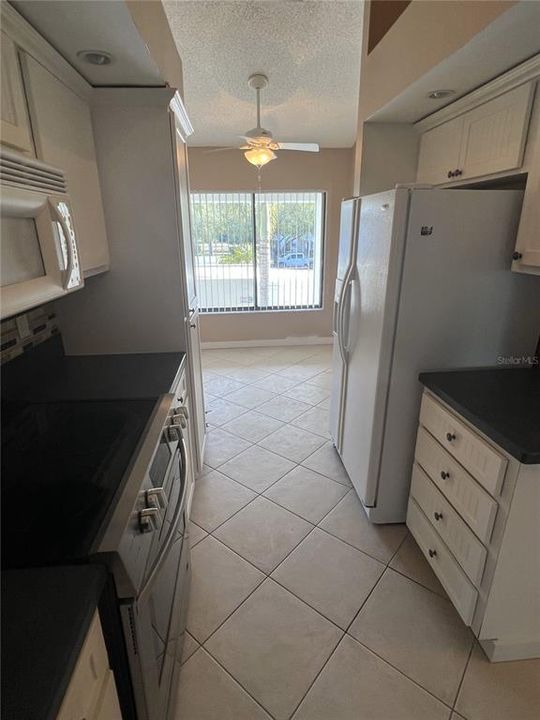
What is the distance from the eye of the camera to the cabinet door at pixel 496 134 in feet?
5.04

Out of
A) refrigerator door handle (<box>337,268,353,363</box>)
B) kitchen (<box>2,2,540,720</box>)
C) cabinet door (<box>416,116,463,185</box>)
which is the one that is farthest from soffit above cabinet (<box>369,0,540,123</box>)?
refrigerator door handle (<box>337,268,353,363</box>)

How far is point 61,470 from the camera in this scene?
3.37 feet

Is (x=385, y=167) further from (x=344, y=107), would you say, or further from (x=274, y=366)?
(x=274, y=366)

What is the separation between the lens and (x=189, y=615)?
159cm

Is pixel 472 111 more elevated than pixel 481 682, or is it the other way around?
pixel 472 111

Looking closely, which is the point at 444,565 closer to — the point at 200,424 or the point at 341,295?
the point at 341,295

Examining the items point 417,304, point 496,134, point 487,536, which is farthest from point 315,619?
point 496,134

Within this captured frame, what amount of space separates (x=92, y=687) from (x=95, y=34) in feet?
5.65

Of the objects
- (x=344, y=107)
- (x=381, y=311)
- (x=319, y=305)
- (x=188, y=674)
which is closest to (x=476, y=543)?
(x=381, y=311)

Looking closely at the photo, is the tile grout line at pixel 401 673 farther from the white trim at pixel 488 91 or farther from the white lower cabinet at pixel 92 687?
the white trim at pixel 488 91

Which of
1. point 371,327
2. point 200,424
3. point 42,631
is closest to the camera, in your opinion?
point 42,631

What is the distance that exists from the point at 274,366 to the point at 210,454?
1.92m

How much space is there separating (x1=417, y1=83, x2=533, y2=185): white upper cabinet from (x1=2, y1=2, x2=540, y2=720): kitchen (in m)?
0.01

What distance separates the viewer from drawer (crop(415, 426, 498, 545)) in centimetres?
131
